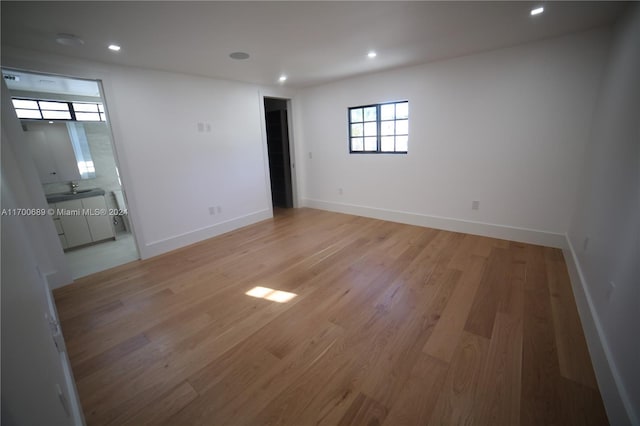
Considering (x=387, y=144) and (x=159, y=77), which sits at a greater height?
(x=159, y=77)

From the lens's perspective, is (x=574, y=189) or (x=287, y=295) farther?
(x=574, y=189)

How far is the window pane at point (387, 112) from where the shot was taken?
4148mm

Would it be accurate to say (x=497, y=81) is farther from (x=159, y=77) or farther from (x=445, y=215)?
(x=159, y=77)

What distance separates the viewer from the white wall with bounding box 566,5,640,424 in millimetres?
1266

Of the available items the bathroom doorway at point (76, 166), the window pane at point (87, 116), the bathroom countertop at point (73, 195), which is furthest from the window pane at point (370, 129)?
the window pane at point (87, 116)

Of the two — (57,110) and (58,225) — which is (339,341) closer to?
(58,225)

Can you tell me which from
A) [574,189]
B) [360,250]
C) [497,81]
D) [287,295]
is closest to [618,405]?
[287,295]

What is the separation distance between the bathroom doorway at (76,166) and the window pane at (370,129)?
4029 millimetres

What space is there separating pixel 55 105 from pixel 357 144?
5.18 metres

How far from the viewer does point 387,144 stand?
14.2 feet

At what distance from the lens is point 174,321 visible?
2201 millimetres

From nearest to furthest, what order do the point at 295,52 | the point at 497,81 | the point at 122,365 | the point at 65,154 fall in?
the point at 122,365 → the point at 295,52 → the point at 497,81 → the point at 65,154

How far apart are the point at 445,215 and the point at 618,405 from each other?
288 centimetres

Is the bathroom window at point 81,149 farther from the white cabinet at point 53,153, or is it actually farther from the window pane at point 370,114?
the window pane at point 370,114
